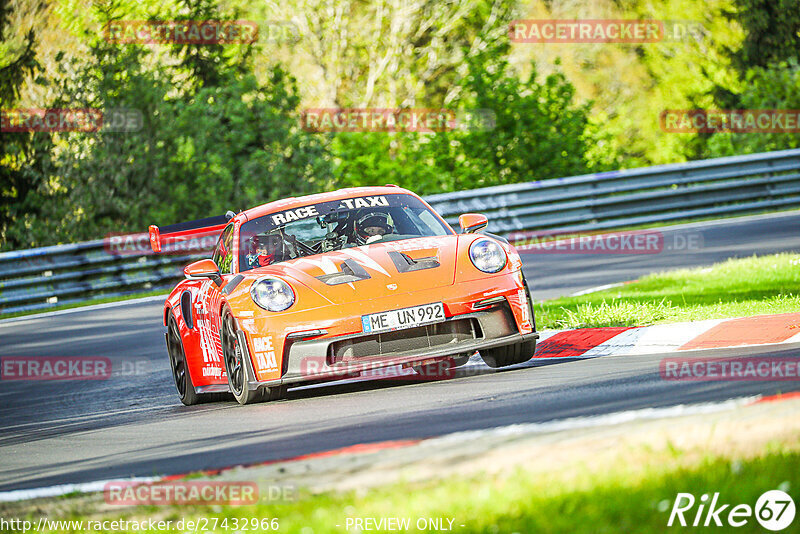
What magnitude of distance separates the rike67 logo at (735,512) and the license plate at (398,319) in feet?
13.4

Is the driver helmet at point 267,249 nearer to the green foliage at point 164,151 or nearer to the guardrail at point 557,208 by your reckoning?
the guardrail at point 557,208

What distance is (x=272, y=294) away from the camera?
7.95 m

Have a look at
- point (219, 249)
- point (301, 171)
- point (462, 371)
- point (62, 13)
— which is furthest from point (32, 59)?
point (462, 371)

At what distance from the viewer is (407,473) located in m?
4.39

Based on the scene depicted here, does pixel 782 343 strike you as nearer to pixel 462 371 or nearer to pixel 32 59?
pixel 462 371

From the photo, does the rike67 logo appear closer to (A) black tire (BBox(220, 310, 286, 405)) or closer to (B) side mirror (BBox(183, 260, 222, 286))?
(A) black tire (BBox(220, 310, 286, 405))

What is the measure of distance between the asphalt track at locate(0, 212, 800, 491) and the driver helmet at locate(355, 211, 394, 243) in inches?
42.9

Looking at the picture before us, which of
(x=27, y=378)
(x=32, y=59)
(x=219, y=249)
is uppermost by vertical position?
(x=32, y=59)

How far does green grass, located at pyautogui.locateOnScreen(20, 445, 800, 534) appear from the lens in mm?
3635

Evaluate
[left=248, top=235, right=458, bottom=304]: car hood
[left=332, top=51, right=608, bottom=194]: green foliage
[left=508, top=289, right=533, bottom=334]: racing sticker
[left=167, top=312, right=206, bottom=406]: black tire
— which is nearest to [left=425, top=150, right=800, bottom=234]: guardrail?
[left=332, top=51, right=608, bottom=194]: green foliage

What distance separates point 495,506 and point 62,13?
2167 cm

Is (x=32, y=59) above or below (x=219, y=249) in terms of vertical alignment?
above

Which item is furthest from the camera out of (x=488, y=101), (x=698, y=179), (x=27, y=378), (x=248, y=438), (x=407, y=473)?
(x=488, y=101)

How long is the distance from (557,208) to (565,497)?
15.8 meters
